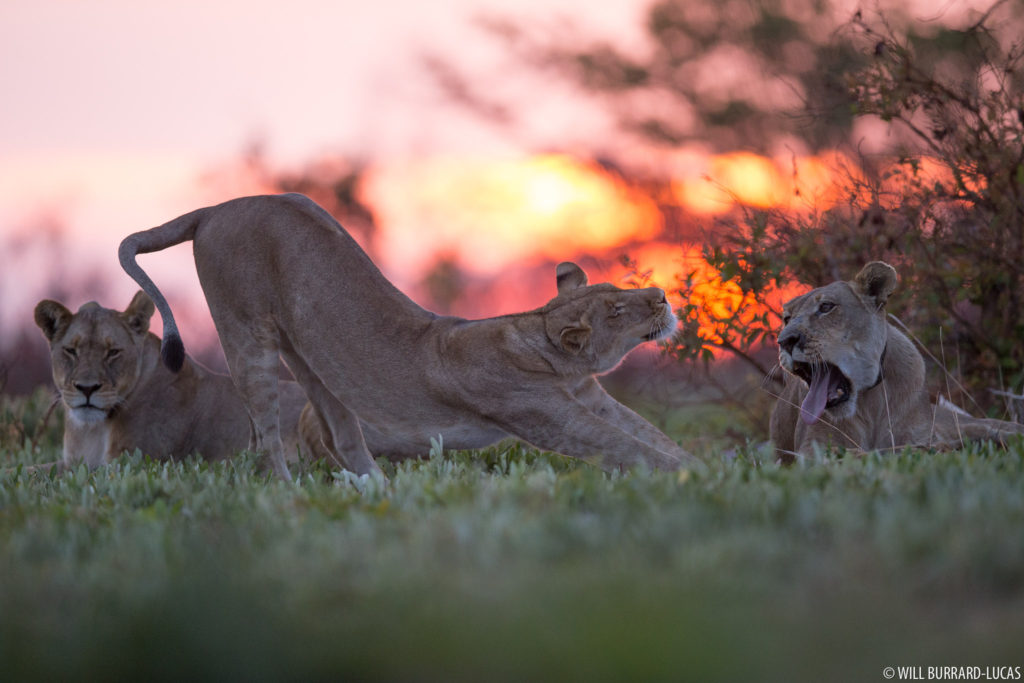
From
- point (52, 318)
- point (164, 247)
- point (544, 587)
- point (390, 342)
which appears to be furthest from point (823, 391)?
point (52, 318)

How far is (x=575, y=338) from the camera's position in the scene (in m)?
5.11

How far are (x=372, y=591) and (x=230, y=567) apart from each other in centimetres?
50

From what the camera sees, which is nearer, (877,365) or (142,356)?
(877,365)

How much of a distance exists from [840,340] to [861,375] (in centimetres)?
20

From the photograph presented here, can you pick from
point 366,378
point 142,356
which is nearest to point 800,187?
point 366,378

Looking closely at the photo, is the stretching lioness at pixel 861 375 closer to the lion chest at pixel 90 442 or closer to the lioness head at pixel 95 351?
the lioness head at pixel 95 351

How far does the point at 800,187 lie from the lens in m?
7.45

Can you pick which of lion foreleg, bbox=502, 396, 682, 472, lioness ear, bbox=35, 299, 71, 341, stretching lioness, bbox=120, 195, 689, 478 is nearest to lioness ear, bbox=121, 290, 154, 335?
lioness ear, bbox=35, 299, 71, 341

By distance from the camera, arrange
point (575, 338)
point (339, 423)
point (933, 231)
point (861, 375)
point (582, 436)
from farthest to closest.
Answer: point (933, 231) < point (339, 423) < point (861, 375) < point (575, 338) < point (582, 436)

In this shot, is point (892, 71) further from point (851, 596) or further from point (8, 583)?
point (8, 583)

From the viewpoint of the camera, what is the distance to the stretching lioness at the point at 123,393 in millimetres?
6402

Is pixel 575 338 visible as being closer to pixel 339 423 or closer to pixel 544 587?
pixel 339 423

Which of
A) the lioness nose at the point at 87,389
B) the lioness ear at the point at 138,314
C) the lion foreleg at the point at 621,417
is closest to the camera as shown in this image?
the lion foreleg at the point at 621,417

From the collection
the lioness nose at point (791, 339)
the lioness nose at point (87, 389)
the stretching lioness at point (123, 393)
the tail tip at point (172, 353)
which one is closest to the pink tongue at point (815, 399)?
the lioness nose at point (791, 339)
